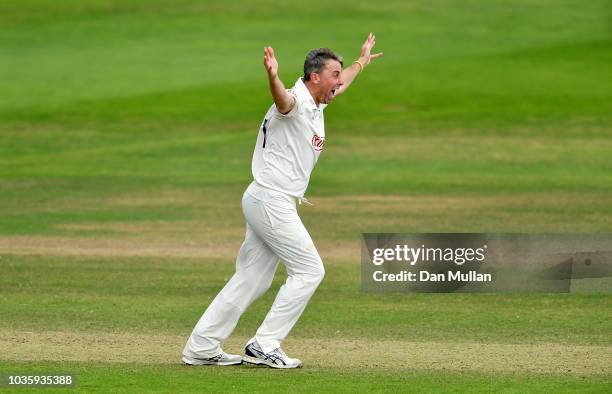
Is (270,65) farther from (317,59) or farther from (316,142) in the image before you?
(316,142)

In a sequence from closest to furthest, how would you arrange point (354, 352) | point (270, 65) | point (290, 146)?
1. point (270, 65)
2. point (290, 146)
3. point (354, 352)

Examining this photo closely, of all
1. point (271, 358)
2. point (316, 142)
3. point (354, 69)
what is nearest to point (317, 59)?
point (316, 142)

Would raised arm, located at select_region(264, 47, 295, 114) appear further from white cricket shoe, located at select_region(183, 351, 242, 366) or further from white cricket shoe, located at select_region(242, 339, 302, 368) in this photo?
white cricket shoe, located at select_region(183, 351, 242, 366)

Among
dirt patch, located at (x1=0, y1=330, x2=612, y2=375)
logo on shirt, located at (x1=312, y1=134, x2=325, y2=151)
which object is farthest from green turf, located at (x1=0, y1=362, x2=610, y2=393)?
logo on shirt, located at (x1=312, y1=134, x2=325, y2=151)

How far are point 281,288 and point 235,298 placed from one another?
1.22ft

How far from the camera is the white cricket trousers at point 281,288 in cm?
1037

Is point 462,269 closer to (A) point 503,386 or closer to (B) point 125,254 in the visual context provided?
(A) point 503,386

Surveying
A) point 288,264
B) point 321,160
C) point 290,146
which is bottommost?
point 288,264

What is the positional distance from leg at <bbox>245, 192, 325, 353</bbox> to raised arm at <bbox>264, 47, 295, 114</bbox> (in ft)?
2.32

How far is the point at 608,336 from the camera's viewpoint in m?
12.2

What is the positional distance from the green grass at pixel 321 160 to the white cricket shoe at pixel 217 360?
0.60 feet

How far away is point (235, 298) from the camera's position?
1059 centimetres

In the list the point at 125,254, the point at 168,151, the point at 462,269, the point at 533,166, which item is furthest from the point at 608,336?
the point at 168,151

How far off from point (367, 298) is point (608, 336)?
121 inches
